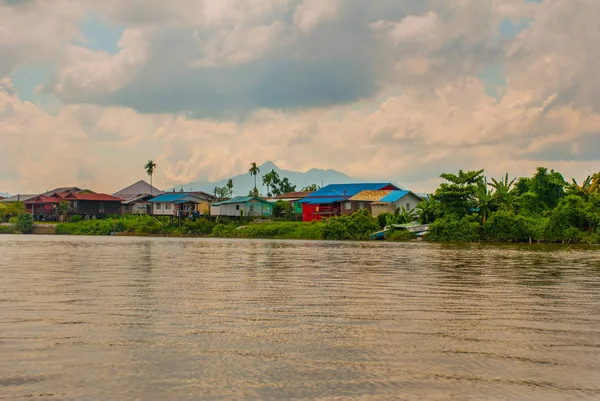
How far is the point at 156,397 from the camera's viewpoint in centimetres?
727

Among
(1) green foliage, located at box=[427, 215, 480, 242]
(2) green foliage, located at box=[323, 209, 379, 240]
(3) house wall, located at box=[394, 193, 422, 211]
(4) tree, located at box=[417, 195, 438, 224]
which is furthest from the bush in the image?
(1) green foliage, located at box=[427, 215, 480, 242]

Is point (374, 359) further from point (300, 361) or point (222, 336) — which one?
point (222, 336)

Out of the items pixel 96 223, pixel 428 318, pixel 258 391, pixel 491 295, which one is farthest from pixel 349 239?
pixel 258 391

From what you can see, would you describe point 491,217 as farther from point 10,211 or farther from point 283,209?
point 10,211

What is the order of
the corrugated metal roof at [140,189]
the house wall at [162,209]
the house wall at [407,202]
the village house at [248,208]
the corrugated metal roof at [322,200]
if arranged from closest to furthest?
the house wall at [407,202] → the corrugated metal roof at [322,200] → the village house at [248,208] → the house wall at [162,209] → the corrugated metal roof at [140,189]

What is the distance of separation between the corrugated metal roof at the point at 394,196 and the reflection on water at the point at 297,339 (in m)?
56.5

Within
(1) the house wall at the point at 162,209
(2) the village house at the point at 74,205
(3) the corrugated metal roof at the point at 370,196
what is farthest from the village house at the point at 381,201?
(2) the village house at the point at 74,205

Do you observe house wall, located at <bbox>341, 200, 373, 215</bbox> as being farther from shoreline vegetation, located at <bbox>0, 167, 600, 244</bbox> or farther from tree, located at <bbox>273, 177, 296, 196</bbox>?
tree, located at <bbox>273, 177, 296, 196</bbox>

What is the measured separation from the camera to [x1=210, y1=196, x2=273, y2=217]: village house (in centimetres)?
8875

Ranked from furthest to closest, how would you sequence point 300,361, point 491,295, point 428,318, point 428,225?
point 428,225 → point 491,295 → point 428,318 → point 300,361

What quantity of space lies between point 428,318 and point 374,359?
12.9 feet

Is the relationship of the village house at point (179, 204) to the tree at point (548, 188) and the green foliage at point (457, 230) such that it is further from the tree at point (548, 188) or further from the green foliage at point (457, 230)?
the tree at point (548, 188)

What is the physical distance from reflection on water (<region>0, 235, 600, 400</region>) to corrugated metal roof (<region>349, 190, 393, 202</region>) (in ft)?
197

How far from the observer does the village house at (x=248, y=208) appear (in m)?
88.8
